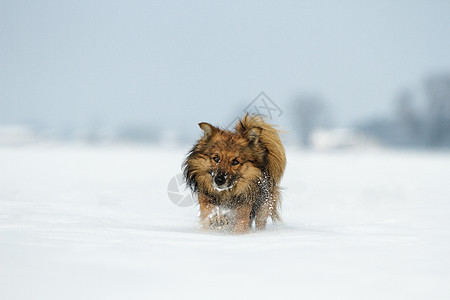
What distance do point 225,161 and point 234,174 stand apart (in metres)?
0.17

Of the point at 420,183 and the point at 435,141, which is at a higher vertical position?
the point at 435,141

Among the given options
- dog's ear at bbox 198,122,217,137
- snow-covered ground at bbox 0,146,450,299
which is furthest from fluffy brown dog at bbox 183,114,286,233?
snow-covered ground at bbox 0,146,450,299

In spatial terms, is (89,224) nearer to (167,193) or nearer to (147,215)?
(147,215)

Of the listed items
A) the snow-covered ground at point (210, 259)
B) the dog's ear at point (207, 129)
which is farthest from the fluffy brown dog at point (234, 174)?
the snow-covered ground at point (210, 259)

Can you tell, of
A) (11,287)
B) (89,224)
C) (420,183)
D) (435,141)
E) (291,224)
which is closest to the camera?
(11,287)

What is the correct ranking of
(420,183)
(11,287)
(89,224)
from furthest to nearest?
(420,183)
(89,224)
(11,287)

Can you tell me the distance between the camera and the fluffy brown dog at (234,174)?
17.5 feet

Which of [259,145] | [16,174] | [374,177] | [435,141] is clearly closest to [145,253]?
[259,145]

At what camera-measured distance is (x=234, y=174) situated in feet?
17.4

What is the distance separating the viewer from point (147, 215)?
23.7 ft

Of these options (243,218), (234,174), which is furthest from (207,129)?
(243,218)

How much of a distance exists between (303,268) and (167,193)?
7178 millimetres

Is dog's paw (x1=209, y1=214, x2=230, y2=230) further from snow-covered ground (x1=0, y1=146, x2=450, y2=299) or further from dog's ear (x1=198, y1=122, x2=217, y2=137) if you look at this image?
dog's ear (x1=198, y1=122, x2=217, y2=137)

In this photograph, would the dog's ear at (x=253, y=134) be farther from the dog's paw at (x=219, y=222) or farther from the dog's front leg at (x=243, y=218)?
the dog's paw at (x=219, y=222)
